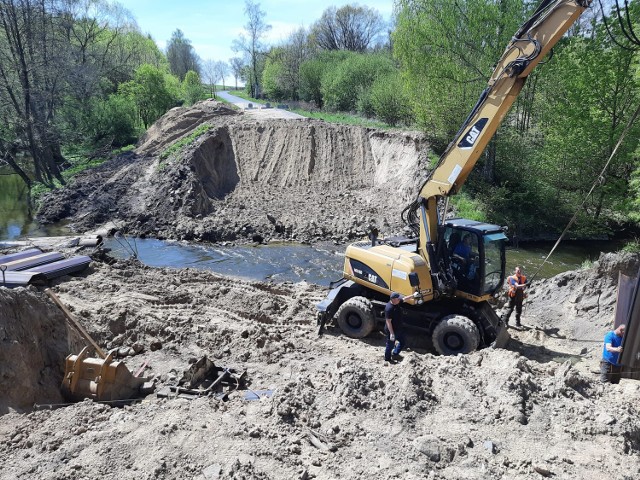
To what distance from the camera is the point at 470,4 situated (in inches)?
856

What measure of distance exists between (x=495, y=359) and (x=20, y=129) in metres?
27.6

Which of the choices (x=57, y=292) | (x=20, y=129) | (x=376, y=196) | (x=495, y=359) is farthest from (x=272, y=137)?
(x=495, y=359)

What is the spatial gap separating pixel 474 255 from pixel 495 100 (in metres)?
2.66

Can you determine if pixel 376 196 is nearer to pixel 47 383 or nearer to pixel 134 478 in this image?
pixel 47 383

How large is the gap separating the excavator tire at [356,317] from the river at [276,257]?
4945 millimetres

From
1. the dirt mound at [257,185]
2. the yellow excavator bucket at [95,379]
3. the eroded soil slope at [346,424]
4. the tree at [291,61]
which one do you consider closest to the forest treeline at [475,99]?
the dirt mound at [257,185]

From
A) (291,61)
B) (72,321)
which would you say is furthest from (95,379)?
(291,61)

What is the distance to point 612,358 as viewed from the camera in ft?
23.3

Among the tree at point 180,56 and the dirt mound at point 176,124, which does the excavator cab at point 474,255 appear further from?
the tree at point 180,56

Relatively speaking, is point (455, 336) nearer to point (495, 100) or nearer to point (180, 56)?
point (495, 100)

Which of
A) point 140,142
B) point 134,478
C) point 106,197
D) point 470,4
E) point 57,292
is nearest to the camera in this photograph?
point 134,478

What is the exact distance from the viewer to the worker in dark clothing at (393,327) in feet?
27.3

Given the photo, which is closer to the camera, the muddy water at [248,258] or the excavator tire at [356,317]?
the excavator tire at [356,317]

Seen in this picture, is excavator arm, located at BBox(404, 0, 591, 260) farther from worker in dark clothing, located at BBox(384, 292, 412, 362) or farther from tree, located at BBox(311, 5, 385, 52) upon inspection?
tree, located at BBox(311, 5, 385, 52)
